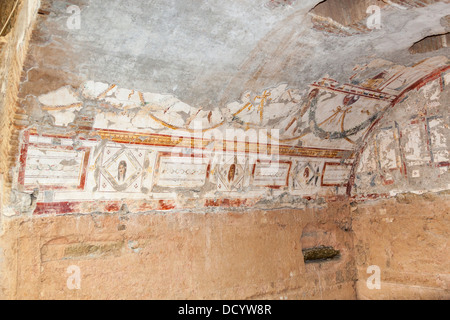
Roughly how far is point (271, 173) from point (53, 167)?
227 cm

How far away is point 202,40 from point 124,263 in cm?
198

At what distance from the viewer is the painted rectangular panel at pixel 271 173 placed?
423 centimetres

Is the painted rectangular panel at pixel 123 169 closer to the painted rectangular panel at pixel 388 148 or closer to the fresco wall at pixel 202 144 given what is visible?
the fresco wall at pixel 202 144

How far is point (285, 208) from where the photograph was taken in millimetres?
4535

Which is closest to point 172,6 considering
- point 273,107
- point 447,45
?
point 273,107

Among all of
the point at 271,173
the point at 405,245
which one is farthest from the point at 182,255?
the point at 405,245

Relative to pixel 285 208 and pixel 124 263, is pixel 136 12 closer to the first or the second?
pixel 124 263

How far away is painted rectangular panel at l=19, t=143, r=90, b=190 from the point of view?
2.92 meters

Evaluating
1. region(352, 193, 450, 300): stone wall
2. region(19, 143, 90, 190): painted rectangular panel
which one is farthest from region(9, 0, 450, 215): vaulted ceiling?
region(352, 193, 450, 300): stone wall

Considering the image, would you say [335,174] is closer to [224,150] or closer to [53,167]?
[224,150]

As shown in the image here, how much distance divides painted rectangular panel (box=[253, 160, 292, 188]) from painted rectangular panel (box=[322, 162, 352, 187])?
2.07 feet

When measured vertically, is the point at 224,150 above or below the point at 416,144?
below

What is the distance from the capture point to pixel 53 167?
3.03 meters

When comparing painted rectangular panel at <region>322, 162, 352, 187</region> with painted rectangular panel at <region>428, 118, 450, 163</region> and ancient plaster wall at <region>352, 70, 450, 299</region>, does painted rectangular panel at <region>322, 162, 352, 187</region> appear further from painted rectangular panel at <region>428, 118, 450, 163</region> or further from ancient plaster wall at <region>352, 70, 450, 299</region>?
painted rectangular panel at <region>428, 118, 450, 163</region>
